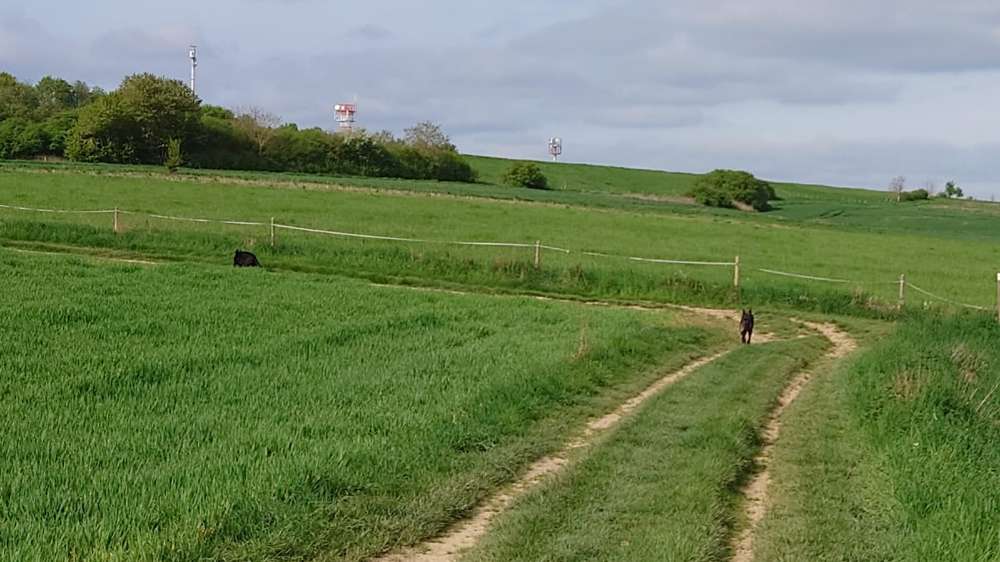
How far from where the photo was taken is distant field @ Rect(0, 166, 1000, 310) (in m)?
26.9

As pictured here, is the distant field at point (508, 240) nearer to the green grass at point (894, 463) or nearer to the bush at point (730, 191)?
the green grass at point (894, 463)

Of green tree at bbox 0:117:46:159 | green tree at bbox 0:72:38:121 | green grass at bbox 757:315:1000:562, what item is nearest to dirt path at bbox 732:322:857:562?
green grass at bbox 757:315:1000:562

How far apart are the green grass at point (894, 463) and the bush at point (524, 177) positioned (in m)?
74.6

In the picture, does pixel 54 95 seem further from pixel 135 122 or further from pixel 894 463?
pixel 894 463

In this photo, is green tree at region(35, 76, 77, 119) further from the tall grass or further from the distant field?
the tall grass

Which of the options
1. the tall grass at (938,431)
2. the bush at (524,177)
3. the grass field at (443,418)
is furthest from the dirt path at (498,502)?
the bush at (524,177)

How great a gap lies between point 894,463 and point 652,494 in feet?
8.21

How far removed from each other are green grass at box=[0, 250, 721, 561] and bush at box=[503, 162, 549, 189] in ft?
231

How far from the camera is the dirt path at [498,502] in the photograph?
Result: 7148mm

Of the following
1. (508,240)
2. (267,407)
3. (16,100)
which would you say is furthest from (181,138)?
(267,407)

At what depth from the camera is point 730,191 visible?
2943 inches

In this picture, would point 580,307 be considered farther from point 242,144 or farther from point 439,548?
point 242,144

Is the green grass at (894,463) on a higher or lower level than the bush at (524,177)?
lower

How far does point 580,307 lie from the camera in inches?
885
